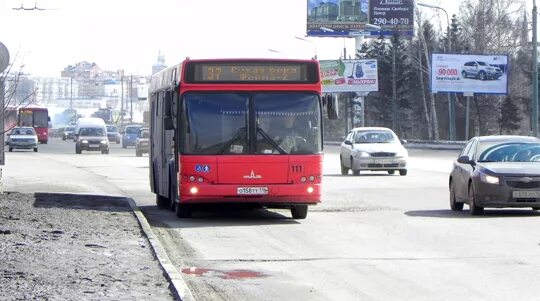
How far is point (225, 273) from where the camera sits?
13719mm

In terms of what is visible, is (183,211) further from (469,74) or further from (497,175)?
(469,74)

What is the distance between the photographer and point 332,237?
18422 mm

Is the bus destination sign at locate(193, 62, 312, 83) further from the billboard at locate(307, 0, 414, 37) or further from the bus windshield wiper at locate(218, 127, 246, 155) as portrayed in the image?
the billboard at locate(307, 0, 414, 37)

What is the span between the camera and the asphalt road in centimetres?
1223

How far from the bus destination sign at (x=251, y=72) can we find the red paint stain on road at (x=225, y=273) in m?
7.90

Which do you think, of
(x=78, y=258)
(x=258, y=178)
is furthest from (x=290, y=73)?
(x=78, y=258)

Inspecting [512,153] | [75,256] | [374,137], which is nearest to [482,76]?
[374,137]

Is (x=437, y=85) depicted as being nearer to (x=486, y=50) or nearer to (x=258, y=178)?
(x=486, y=50)

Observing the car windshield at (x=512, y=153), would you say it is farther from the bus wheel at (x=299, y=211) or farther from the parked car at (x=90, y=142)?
the parked car at (x=90, y=142)

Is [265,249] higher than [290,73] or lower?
lower

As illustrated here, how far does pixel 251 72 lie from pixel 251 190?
1953 mm

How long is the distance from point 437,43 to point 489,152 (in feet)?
296

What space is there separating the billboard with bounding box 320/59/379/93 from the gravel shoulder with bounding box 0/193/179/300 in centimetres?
7319

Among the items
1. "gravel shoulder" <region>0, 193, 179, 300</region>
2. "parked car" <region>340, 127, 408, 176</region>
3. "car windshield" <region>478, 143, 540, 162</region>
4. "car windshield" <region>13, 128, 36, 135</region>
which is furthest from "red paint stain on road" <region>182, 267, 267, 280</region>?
"car windshield" <region>13, 128, 36, 135</region>
